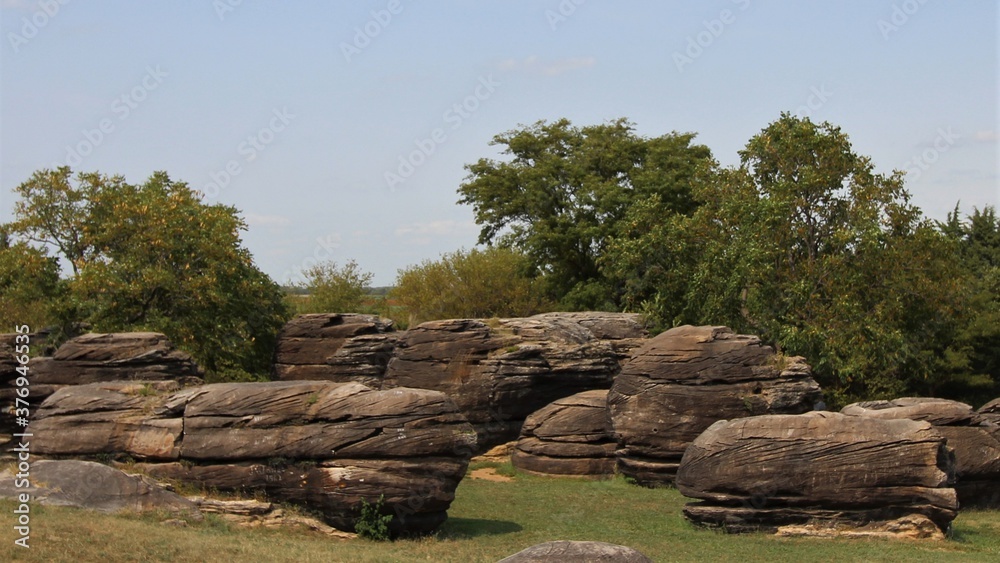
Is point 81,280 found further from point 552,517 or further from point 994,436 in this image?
point 994,436

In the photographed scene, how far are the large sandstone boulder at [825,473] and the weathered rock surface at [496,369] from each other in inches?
527

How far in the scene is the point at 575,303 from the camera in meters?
59.8

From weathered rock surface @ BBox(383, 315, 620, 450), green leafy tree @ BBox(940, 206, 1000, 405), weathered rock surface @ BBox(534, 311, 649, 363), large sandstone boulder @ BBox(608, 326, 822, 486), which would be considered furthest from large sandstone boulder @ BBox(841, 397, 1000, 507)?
green leafy tree @ BBox(940, 206, 1000, 405)

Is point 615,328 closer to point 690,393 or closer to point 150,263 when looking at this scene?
point 690,393

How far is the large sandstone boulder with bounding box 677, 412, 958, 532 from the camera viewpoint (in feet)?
74.1

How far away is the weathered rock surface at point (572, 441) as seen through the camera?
32.7m

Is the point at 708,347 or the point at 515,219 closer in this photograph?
the point at 708,347

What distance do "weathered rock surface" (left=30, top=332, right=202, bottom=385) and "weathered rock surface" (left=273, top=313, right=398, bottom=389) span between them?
11751 millimetres

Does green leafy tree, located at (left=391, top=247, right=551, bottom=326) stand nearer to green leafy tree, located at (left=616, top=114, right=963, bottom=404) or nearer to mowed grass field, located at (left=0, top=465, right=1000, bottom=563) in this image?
green leafy tree, located at (left=616, top=114, right=963, bottom=404)

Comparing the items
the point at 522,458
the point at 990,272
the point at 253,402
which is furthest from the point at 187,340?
the point at 990,272

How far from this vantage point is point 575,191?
62750 millimetres

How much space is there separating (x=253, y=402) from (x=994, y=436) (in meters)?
19.5

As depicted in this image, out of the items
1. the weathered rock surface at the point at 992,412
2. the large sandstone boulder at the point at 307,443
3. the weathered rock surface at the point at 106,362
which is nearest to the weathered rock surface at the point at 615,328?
the weathered rock surface at the point at 992,412

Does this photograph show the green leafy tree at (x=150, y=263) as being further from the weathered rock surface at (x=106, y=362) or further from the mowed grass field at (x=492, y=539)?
the mowed grass field at (x=492, y=539)
